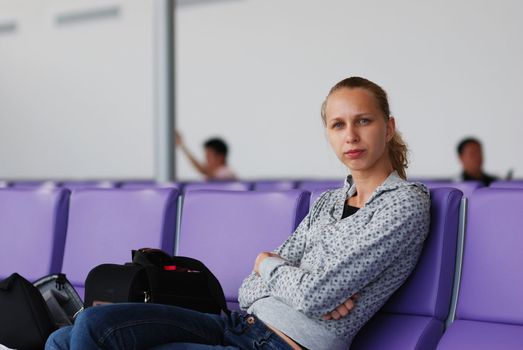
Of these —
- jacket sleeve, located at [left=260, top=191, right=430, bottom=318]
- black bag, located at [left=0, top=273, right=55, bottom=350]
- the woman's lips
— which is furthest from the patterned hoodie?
black bag, located at [left=0, top=273, right=55, bottom=350]

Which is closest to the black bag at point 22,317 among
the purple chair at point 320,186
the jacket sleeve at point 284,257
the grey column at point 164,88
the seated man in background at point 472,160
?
the jacket sleeve at point 284,257

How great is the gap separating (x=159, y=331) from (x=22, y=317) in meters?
0.56

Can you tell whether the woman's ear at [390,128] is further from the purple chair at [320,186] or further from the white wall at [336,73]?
the white wall at [336,73]

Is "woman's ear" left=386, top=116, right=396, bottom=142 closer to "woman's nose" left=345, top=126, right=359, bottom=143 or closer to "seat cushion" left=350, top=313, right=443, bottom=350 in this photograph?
"woman's nose" left=345, top=126, right=359, bottom=143

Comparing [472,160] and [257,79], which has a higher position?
[257,79]

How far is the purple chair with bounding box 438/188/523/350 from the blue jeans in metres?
0.50

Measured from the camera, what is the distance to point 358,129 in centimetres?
226

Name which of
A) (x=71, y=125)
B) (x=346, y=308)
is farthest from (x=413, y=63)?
(x=346, y=308)

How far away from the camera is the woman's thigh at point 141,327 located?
1.95m

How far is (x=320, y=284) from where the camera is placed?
2080 millimetres

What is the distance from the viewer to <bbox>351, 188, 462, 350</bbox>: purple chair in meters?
2.18

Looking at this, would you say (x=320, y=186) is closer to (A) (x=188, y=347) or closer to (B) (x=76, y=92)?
(A) (x=188, y=347)

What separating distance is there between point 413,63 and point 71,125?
4979 mm

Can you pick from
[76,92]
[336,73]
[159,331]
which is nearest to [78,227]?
[159,331]
